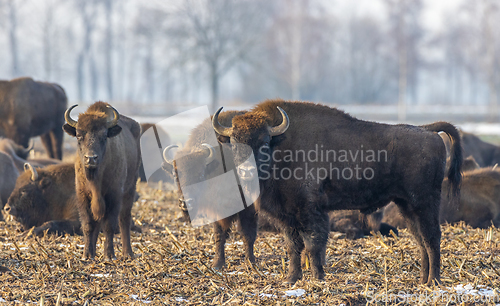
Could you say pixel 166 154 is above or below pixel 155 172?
above

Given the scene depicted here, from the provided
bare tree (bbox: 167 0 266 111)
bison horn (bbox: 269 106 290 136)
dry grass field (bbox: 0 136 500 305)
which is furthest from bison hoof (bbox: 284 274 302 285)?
bare tree (bbox: 167 0 266 111)

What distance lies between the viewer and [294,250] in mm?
5629

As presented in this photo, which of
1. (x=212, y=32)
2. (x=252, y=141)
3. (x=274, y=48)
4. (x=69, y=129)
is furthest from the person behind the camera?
(x=274, y=48)

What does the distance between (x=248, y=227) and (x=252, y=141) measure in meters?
1.46

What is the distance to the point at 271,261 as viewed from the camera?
255 inches

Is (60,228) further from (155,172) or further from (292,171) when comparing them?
(155,172)

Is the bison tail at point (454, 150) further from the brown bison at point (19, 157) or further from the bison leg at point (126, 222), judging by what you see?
the brown bison at point (19, 157)

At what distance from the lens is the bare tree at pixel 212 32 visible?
32562 mm

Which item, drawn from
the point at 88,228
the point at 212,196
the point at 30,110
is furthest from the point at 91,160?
the point at 30,110

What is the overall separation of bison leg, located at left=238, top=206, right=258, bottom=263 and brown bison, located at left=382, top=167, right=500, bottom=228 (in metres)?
3.07

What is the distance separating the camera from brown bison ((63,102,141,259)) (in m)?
6.04

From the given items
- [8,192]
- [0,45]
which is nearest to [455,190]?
[8,192]

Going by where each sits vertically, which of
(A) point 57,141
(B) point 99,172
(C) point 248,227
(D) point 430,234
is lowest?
(A) point 57,141

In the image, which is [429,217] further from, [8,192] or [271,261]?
[8,192]
